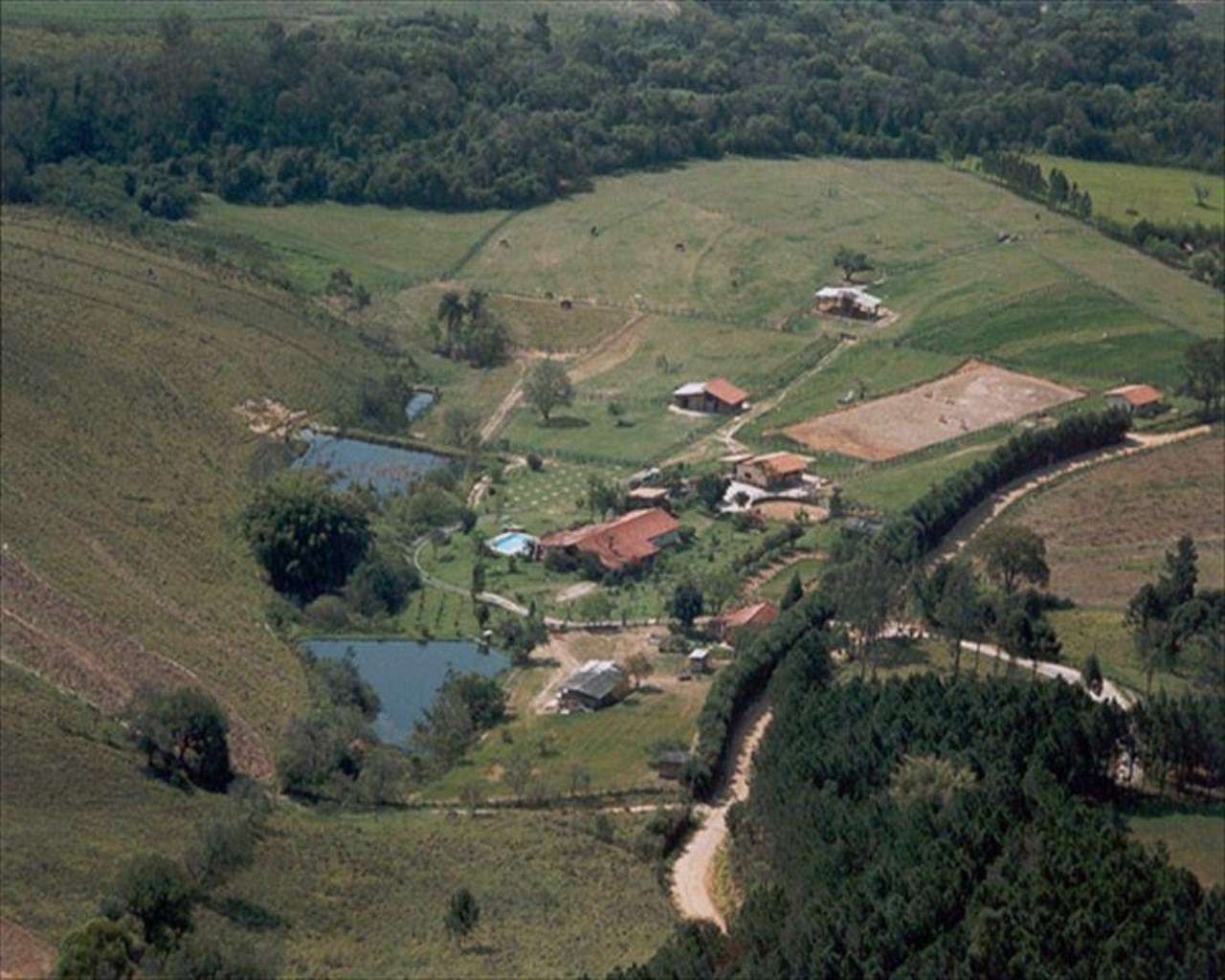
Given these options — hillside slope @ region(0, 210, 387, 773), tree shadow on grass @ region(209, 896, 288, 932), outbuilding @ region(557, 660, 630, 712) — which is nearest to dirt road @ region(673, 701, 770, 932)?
outbuilding @ region(557, 660, 630, 712)

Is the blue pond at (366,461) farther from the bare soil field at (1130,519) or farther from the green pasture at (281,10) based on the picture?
the green pasture at (281,10)

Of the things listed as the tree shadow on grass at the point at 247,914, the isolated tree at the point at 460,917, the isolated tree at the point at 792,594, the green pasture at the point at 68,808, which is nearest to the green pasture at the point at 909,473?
the isolated tree at the point at 792,594

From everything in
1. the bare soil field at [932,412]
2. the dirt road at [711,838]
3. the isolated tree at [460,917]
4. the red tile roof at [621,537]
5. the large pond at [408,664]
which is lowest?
the bare soil field at [932,412]

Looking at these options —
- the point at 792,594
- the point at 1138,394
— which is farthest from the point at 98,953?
the point at 1138,394

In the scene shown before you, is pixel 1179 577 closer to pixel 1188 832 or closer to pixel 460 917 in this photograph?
pixel 1188 832

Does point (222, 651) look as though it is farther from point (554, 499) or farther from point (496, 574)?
point (554, 499)

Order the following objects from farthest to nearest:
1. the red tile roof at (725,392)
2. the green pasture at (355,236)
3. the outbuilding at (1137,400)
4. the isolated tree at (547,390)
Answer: the green pasture at (355,236)
the red tile roof at (725,392)
the isolated tree at (547,390)
the outbuilding at (1137,400)

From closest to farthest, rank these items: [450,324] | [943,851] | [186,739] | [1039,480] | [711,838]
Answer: [943,851] → [711,838] → [186,739] → [1039,480] → [450,324]
